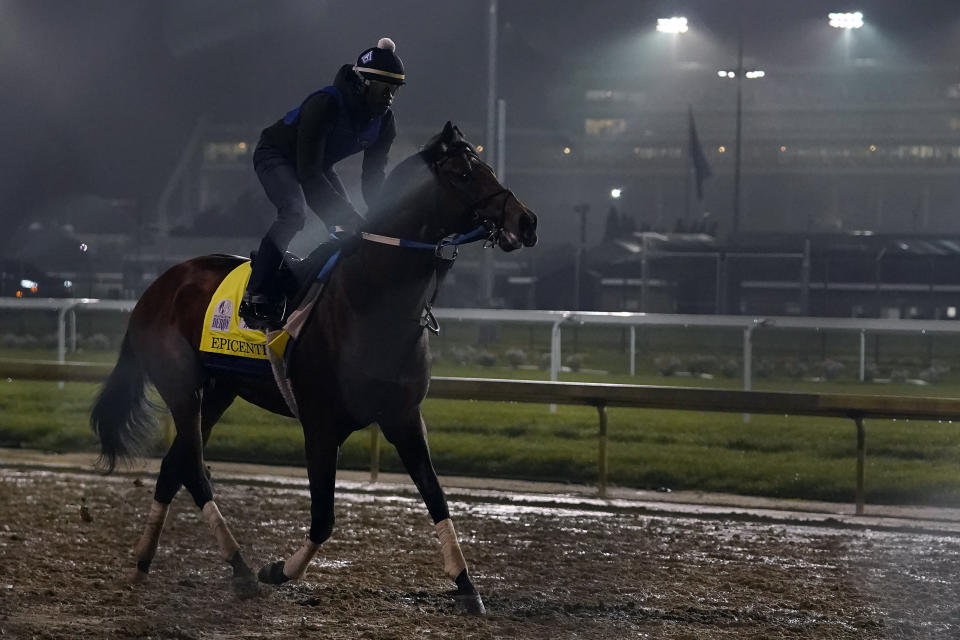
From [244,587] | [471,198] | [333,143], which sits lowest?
[244,587]

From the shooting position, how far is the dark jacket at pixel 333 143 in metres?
4.93

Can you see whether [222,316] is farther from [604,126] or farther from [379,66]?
[604,126]

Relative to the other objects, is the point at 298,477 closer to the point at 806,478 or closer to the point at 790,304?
the point at 806,478

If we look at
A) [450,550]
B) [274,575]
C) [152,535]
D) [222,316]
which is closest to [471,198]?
[450,550]

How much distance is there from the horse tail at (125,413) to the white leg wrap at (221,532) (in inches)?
34.2

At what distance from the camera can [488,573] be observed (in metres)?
5.97

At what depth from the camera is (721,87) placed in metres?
80.8

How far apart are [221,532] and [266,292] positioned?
1061mm

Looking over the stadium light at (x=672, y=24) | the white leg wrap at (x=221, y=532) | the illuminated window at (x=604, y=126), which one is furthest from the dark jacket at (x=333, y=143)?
the illuminated window at (x=604, y=126)

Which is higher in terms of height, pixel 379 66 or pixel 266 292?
pixel 379 66

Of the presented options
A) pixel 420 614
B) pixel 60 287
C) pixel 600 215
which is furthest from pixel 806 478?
pixel 600 215

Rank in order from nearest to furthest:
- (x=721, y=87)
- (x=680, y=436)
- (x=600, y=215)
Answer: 1. (x=680, y=436)
2. (x=600, y=215)
3. (x=721, y=87)

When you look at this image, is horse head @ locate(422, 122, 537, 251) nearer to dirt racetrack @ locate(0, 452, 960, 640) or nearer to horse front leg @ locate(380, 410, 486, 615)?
horse front leg @ locate(380, 410, 486, 615)

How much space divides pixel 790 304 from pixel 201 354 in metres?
37.2
